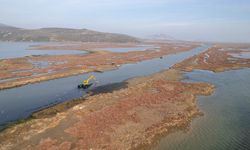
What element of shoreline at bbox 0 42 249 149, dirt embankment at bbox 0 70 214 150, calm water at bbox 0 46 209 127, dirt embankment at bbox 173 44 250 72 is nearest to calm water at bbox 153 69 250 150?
shoreline at bbox 0 42 249 149

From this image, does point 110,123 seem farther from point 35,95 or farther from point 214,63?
point 214,63

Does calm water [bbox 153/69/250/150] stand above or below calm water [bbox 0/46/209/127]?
above

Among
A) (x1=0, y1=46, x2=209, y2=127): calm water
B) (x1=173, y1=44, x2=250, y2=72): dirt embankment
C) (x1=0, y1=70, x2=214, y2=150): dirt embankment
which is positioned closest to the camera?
(x1=0, y1=70, x2=214, y2=150): dirt embankment

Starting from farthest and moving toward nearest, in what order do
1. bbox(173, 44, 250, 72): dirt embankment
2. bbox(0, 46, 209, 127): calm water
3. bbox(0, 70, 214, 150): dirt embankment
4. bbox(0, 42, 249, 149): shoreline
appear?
bbox(173, 44, 250, 72): dirt embankment < bbox(0, 46, 209, 127): calm water < bbox(0, 42, 249, 149): shoreline < bbox(0, 70, 214, 150): dirt embankment

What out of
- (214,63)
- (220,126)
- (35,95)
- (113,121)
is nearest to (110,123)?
(113,121)

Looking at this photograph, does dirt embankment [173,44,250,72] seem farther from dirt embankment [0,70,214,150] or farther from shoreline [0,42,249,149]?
dirt embankment [0,70,214,150]

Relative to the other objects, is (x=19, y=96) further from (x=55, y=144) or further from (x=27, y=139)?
(x=55, y=144)

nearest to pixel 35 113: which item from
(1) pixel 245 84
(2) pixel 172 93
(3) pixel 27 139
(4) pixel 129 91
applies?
(3) pixel 27 139
